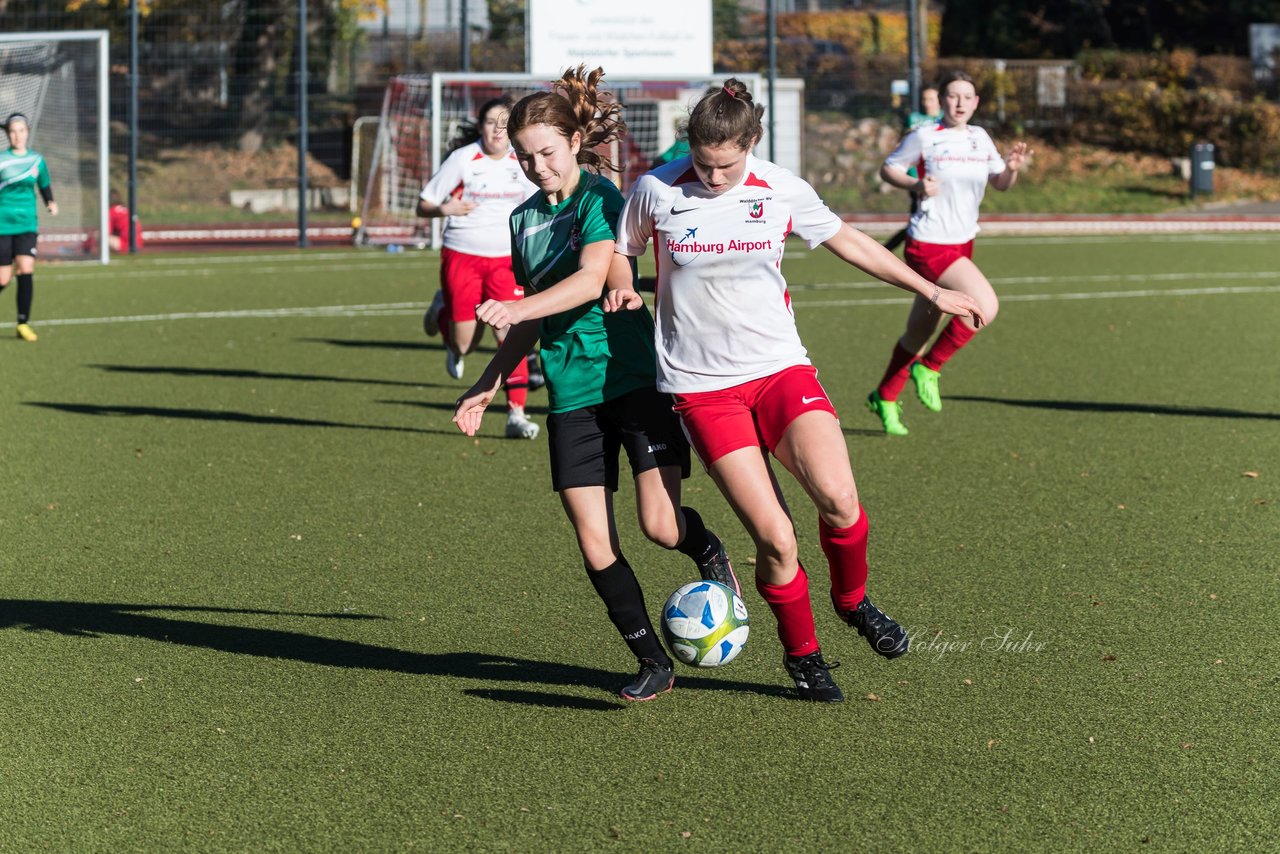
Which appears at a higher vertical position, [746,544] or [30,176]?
[30,176]

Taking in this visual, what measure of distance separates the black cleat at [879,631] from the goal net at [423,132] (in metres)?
23.2

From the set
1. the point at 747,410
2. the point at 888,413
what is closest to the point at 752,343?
the point at 747,410

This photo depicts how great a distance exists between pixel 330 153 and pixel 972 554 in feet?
93.0

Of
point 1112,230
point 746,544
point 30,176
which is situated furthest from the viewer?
point 1112,230

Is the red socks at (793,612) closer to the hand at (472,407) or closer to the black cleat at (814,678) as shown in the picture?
the black cleat at (814,678)

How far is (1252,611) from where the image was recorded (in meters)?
6.10

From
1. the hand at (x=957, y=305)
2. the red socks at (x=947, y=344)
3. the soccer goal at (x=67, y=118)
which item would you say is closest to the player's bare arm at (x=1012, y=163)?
the red socks at (x=947, y=344)

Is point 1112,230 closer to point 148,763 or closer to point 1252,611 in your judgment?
point 1252,611

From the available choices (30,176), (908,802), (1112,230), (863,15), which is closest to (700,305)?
(908,802)

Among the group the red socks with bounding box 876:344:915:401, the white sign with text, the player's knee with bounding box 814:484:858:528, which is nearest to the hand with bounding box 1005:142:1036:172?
the red socks with bounding box 876:344:915:401

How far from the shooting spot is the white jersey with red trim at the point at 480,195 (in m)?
10.8

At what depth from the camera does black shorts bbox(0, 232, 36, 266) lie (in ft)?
51.0

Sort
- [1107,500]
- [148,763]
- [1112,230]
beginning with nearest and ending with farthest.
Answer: [148,763]
[1107,500]
[1112,230]

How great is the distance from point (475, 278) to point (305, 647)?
534cm
